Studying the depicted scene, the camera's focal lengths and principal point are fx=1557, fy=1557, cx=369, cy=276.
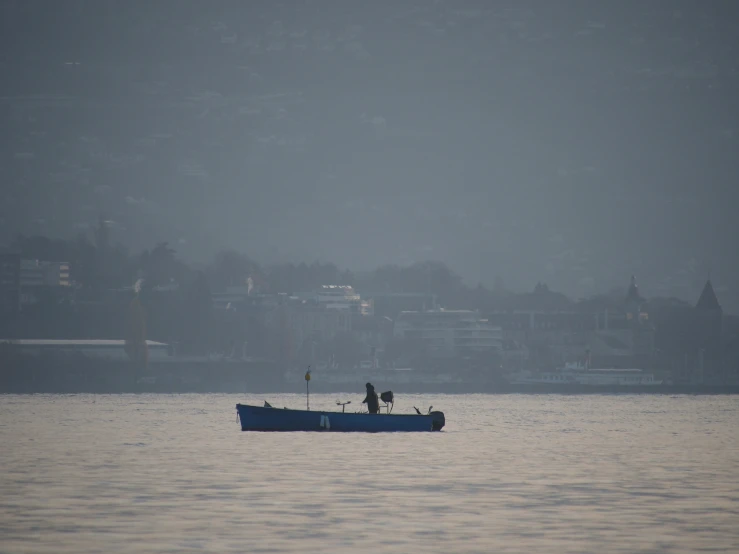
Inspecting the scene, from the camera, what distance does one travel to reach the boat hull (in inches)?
3807

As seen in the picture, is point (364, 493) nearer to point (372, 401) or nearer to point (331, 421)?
point (372, 401)

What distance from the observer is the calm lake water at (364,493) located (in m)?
43.9

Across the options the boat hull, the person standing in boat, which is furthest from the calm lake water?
the person standing in boat

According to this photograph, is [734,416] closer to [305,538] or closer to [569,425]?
[569,425]

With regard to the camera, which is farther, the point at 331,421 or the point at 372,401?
the point at 331,421

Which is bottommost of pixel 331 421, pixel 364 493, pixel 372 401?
pixel 364 493

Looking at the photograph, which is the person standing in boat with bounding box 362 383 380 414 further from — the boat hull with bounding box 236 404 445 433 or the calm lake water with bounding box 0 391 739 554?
the calm lake water with bounding box 0 391 739 554

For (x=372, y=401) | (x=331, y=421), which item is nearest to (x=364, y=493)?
(x=372, y=401)

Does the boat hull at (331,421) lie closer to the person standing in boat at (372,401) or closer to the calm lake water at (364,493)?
the person standing in boat at (372,401)

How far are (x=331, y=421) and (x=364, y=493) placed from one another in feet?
136

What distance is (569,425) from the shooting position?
12150cm

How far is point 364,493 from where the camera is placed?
55844mm

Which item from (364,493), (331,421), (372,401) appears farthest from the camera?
(331,421)

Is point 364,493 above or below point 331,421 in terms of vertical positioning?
below
